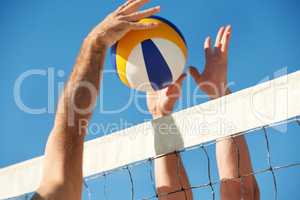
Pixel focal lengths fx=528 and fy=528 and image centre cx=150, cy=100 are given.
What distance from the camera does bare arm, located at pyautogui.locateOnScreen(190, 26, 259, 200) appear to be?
414 cm

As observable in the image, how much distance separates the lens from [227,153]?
4266 mm

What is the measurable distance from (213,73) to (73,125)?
2.58 meters

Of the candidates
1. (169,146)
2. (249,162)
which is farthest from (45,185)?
(249,162)

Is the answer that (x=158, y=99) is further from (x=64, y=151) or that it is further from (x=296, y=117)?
(x=64, y=151)

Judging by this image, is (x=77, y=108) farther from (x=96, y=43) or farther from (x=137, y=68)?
(x=137, y=68)

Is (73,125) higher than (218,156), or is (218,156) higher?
(218,156)

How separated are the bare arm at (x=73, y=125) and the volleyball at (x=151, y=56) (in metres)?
1.13

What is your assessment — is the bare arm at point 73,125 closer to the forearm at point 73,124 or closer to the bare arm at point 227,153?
the forearm at point 73,124

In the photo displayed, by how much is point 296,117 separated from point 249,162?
2.72ft

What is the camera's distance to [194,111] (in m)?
4.01

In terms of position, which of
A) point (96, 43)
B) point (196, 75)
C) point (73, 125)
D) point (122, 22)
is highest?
point (196, 75)

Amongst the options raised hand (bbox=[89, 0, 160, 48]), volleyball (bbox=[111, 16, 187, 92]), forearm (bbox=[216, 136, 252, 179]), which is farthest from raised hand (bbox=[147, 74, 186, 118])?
raised hand (bbox=[89, 0, 160, 48])

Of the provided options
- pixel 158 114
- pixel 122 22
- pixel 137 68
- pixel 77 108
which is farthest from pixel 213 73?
pixel 77 108

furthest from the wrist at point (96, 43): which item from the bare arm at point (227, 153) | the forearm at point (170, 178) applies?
the forearm at point (170, 178)
